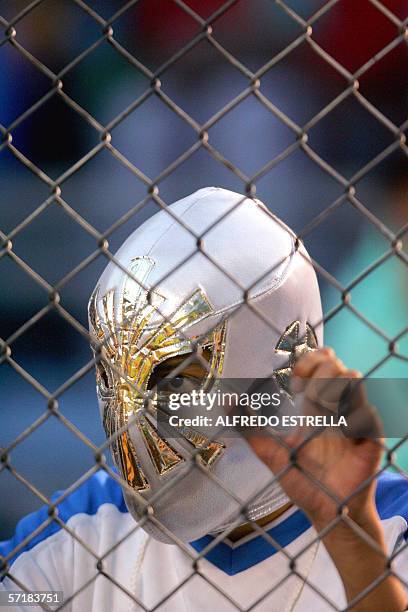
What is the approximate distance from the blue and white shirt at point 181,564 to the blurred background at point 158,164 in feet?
4.20

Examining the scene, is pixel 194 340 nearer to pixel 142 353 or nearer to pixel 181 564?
pixel 142 353

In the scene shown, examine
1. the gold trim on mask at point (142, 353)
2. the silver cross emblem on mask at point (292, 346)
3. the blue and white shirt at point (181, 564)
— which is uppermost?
the gold trim on mask at point (142, 353)

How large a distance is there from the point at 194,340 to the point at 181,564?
445mm

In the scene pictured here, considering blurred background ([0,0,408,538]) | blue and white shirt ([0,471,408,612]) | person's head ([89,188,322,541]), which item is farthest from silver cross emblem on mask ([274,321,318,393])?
blurred background ([0,0,408,538])

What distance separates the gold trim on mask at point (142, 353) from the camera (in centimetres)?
151

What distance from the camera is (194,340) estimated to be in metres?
1.50

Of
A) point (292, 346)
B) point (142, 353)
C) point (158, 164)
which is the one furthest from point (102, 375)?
point (158, 164)

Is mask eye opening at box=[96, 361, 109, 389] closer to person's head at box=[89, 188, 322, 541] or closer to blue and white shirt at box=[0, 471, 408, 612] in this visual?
person's head at box=[89, 188, 322, 541]

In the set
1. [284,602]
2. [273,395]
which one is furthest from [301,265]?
[284,602]

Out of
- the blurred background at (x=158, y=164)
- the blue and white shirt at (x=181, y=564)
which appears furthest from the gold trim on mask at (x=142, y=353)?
the blurred background at (x=158, y=164)

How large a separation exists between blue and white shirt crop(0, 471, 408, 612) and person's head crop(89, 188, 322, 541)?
86 mm

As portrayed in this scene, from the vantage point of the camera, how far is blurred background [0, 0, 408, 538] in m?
3.11

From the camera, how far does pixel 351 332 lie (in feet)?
10.3

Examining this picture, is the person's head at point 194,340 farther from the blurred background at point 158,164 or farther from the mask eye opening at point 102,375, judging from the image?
the blurred background at point 158,164
